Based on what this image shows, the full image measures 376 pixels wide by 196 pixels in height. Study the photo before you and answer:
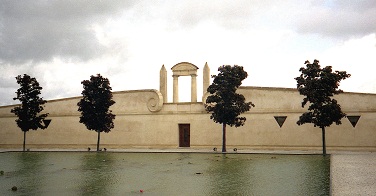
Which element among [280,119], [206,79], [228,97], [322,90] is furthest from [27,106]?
[322,90]

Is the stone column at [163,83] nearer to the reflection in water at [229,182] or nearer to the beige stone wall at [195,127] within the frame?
the beige stone wall at [195,127]

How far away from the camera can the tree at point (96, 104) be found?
32906 millimetres

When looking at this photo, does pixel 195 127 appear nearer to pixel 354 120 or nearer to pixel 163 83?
Answer: pixel 163 83

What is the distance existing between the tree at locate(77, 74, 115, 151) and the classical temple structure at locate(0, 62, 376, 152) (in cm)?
367

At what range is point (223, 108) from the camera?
29469 mm

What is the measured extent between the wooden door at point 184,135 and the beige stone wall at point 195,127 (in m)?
0.48

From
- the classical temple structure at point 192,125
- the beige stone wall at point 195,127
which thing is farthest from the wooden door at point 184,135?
the beige stone wall at point 195,127

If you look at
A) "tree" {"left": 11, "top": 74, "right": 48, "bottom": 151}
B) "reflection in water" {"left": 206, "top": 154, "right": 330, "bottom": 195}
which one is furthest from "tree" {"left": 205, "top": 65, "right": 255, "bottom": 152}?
"tree" {"left": 11, "top": 74, "right": 48, "bottom": 151}

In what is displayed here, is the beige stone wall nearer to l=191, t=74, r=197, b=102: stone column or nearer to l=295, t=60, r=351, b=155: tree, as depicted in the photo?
l=191, t=74, r=197, b=102: stone column

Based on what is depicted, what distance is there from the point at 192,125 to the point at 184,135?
1391 mm

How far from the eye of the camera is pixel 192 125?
3462 centimetres

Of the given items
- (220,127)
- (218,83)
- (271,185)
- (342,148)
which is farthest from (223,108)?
(271,185)

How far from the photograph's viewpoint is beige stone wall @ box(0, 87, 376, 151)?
30.7m

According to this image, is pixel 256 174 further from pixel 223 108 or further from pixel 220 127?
pixel 220 127
